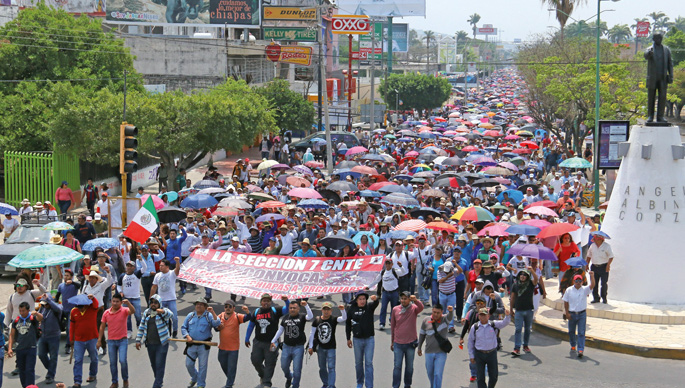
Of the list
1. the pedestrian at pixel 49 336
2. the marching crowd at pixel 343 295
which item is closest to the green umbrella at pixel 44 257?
the marching crowd at pixel 343 295

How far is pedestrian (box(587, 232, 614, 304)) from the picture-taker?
15117mm

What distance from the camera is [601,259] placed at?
15203mm

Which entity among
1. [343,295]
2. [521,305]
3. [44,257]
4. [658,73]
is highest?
[658,73]

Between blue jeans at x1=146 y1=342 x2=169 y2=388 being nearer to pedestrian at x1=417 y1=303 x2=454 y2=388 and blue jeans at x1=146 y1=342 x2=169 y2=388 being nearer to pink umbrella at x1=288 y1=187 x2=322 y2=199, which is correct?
pedestrian at x1=417 y1=303 x2=454 y2=388

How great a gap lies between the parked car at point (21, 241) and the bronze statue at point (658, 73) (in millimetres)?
12275

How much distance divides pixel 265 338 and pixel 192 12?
5048 cm

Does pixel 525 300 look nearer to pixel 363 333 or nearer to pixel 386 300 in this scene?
pixel 386 300

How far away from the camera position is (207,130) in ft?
96.2

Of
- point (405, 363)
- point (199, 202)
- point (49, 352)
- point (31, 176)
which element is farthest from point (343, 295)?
point (31, 176)

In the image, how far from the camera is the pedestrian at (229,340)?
1109 cm

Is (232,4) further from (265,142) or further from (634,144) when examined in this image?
(634,144)

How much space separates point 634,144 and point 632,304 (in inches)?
113

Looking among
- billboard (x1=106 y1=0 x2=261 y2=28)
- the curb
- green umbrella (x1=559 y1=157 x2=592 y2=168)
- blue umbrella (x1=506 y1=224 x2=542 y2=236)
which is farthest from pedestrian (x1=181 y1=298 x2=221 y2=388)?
billboard (x1=106 y1=0 x2=261 y2=28)

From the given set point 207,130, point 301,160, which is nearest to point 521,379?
point 207,130
